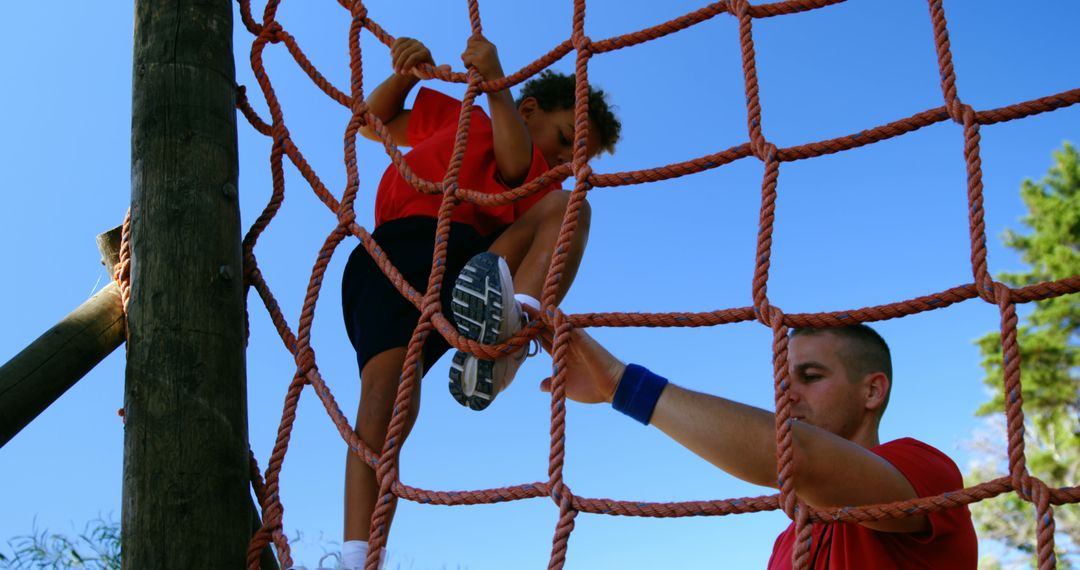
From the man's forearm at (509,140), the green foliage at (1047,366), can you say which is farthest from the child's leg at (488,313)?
the green foliage at (1047,366)

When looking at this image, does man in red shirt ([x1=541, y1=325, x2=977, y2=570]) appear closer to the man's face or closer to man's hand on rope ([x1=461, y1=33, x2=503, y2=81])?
the man's face

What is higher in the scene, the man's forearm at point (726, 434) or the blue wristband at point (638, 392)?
the blue wristband at point (638, 392)

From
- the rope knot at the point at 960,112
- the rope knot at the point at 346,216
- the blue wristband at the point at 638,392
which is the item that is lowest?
the blue wristband at the point at 638,392

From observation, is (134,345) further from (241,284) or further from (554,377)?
(554,377)

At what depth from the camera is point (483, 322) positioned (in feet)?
4.84

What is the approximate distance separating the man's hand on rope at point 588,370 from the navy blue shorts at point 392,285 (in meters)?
A: 0.34

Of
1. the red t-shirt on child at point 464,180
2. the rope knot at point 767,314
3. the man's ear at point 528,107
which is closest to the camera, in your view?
the rope knot at point 767,314

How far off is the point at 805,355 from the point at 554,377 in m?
0.45

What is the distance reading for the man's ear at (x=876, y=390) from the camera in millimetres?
1651

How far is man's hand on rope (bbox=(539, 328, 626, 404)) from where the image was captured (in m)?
1.41

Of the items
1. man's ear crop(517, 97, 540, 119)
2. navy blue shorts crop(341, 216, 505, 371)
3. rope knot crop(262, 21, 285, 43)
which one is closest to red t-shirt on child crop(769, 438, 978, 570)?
navy blue shorts crop(341, 216, 505, 371)

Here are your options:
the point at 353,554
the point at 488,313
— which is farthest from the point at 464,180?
the point at 353,554

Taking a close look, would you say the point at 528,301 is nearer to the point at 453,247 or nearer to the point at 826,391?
the point at 453,247

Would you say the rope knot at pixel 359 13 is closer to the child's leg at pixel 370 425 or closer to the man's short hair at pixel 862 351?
the child's leg at pixel 370 425
